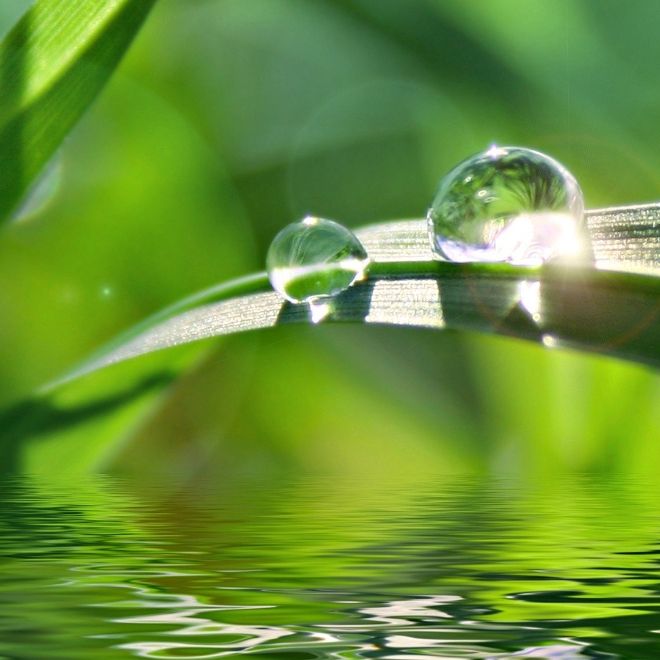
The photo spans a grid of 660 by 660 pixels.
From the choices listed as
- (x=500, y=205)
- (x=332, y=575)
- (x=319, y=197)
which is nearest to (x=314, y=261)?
(x=500, y=205)

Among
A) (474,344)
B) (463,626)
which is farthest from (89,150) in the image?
(463,626)

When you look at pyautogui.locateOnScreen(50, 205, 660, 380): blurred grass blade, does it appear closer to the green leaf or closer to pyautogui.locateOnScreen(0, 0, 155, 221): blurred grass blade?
the green leaf

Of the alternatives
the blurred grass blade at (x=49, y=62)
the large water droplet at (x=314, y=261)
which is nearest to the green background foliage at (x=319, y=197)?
the large water droplet at (x=314, y=261)

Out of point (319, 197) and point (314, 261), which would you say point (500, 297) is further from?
point (319, 197)

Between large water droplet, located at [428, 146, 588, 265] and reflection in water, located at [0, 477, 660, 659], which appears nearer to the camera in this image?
reflection in water, located at [0, 477, 660, 659]

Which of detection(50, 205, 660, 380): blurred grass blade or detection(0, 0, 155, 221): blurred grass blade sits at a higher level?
detection(0, 0, 155, 221): blurred grass blade

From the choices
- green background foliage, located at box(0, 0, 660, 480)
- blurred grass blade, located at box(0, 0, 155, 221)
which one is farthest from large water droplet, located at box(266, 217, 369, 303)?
green background foliage, located at box(0, 0, 660, 480)

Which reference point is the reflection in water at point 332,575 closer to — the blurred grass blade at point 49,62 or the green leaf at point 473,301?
the green leaf at point 473,301
